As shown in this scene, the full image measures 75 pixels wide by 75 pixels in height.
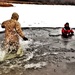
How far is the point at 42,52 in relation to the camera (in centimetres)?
1036

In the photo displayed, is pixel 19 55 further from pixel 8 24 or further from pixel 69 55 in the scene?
pixel 69 55

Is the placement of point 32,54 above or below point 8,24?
below

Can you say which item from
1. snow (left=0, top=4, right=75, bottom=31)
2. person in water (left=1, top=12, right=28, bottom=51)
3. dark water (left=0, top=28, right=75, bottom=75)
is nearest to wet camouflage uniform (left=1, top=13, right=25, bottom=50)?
person in water (left=1, top=12, right=28, bottom=51)

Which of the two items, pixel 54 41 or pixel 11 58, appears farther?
pixel 54 41

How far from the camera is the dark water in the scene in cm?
866

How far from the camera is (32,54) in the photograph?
10.0m

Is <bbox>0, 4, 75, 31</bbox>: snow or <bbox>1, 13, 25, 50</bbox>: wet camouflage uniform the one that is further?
<bbox>0, 4, 75, 31</bbox>: snow

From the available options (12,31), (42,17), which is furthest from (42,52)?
(42,17)

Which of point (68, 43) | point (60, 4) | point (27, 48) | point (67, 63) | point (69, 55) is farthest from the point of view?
point (60, 4)

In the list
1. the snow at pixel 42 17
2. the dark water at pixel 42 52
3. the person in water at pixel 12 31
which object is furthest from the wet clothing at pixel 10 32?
the snow at pixel 42 17

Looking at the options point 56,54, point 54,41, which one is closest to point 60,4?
point 54,41

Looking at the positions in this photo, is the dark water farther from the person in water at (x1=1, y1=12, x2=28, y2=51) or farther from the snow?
the snow

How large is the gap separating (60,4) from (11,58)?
98.6 feet

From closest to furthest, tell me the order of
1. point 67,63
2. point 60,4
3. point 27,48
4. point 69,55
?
point 67,63 < point 69,55 < point 27,48 < point 60,4
